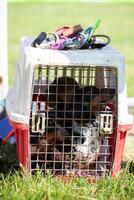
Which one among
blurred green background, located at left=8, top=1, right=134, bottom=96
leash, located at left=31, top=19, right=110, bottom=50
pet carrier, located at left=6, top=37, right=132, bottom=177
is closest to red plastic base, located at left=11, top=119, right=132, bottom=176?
pet carrier, located at left=6, top=37, right=132, bottom=177

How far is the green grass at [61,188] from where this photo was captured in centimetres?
315

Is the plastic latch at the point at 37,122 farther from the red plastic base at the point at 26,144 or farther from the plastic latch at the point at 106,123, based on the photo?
the plastic latch at the point at 106,123

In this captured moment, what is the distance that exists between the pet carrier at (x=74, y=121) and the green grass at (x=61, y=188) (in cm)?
16

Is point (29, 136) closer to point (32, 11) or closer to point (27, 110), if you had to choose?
point (27, 110)

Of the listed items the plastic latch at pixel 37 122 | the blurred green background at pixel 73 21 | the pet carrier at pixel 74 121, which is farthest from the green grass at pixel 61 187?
the blurred green background at pixel 73 21

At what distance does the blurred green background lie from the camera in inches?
335

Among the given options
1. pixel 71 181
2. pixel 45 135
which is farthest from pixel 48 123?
pixel 71 181

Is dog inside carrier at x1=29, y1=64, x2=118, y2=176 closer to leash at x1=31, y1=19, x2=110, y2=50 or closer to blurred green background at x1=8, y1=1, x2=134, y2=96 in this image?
leash at x1=31, y1=19, x2=110, y2=50

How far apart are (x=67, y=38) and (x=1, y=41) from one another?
99 centimetres

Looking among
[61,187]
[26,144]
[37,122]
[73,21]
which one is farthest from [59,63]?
[73,21]

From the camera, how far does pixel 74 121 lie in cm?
366

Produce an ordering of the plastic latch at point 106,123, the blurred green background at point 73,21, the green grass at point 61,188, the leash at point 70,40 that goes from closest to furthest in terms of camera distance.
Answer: the green grass at point 61,188 < the plastic latch at point 106,123 < the leash at point 70,40 < the blurred green background at point 73,21

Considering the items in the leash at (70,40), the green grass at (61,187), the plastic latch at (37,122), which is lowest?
the green grass at (61,187)

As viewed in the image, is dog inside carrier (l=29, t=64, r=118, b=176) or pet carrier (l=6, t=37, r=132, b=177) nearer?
pet carrier (l=6, t=37, r=132, b=177)
